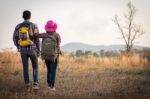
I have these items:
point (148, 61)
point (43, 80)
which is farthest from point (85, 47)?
point (43, 80)

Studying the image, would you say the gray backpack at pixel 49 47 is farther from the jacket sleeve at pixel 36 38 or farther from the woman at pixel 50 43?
the jacket sleeve at pixel 36 38

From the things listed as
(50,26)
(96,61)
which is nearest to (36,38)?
(50,26)

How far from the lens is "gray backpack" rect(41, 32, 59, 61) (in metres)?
12.0

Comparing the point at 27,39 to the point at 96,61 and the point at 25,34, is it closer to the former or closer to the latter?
the point at 25,34

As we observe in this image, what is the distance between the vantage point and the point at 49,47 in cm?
1205

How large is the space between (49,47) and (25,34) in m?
0.79

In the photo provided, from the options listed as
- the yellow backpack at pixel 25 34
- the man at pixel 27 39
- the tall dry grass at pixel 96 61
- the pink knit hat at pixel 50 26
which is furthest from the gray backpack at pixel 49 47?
the tall dry grass at pixel 96 61

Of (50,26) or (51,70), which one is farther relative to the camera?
(51,70)

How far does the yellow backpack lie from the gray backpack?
457 mm

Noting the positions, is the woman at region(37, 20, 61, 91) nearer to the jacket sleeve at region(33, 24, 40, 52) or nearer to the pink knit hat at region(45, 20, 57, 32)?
the pink knit hat at region(45, 20, 57, 32)

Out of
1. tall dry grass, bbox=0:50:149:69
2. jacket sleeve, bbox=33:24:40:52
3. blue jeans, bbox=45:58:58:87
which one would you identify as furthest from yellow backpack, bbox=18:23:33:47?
tall dry grass, bbox=0:50:149:69

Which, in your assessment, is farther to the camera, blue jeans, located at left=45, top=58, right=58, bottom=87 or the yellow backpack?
blue jeans, located at left=45, top=58, right=58, bottom=87

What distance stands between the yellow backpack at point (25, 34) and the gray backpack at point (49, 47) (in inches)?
18.0

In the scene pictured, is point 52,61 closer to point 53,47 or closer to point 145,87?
point 53,47
